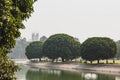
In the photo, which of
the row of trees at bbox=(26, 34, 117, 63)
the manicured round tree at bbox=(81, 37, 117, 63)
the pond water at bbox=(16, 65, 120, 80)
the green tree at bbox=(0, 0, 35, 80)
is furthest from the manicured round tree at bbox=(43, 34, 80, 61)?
the green tree at bbox=(0, 0, 35, 80)

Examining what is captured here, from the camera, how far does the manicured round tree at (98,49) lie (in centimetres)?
11900

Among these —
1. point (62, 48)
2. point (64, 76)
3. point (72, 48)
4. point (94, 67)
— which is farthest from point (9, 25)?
point (72, 48)

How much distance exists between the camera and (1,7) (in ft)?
60.5

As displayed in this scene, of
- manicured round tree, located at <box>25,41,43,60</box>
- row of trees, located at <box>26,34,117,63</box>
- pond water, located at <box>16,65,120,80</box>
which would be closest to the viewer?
pond water, located at <box>16,65,120,80</box>

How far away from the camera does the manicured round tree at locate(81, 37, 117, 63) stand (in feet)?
390

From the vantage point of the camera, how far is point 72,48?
5748 inches

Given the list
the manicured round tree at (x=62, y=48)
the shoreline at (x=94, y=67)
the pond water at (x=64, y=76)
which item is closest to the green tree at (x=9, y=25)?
the pond water at (x=64, y=76)

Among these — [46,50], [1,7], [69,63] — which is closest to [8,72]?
[1,7]

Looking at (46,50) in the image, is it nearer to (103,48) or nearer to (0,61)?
(103,48)

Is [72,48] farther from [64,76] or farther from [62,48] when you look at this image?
[64,76]

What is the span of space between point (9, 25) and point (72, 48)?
128 metres

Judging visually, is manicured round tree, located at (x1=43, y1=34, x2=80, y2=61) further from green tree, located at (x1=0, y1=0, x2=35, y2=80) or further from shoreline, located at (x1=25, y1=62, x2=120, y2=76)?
green tree, located at (x1=0, y1=0, x2=35, y2=80)

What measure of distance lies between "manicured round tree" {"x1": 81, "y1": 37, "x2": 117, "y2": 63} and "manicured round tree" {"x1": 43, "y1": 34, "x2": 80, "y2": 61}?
759 inches

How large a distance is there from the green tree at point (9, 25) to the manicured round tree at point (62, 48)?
122 metres
